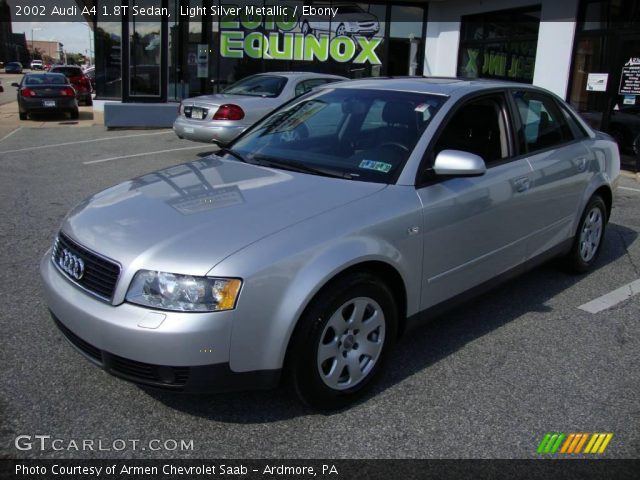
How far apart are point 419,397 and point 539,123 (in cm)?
238

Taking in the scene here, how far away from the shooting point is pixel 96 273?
9.05ft

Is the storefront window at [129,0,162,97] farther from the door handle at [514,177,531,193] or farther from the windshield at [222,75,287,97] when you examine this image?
the door handle at [514,177,531,193]

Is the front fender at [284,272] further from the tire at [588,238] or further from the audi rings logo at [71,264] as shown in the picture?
the tire at [588,238]

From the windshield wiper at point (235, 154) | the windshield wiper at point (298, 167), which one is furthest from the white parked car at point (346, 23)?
the windshield wiper at point (298, 167)

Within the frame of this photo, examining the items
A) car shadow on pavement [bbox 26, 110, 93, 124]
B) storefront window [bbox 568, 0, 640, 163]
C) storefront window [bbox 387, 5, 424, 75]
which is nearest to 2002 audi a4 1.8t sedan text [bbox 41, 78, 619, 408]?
storefront window [bbox 568, 0, 640, 163]

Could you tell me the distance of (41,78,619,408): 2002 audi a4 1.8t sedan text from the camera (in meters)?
2.57

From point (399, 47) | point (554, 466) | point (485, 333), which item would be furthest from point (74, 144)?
point (554, 466)

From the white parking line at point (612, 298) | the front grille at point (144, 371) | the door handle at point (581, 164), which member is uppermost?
the door handle at point (581, 164)

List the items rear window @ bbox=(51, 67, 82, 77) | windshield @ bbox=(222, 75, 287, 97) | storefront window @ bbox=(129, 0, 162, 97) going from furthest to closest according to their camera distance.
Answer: rear window @ bbox=(51, 67, 82, 77), storefront window @ bbox=(129, 0, 162, 97), windshield @ bbox=(222, 75, 287, 97)

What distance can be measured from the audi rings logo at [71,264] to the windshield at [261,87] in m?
7.87

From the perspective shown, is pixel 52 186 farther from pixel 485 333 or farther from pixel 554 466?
pixel 554 466

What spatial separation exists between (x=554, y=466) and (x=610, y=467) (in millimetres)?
246

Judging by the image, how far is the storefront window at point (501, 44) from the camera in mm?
13453

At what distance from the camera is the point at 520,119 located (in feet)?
13.7
